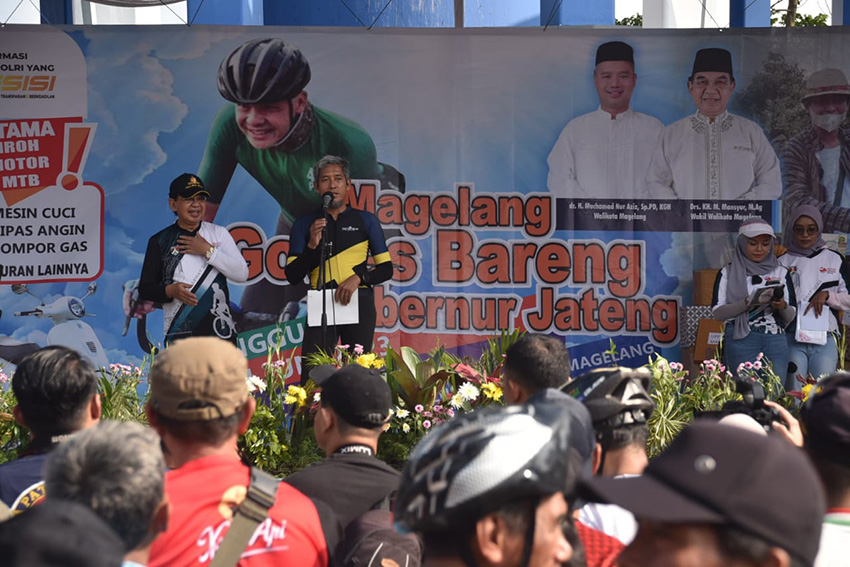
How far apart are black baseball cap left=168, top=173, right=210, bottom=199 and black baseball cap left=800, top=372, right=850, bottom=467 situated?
21.4 ft

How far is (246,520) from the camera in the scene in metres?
1.88

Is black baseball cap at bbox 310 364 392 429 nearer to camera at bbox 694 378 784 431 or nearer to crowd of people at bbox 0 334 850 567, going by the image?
crowd of people at bbox 0 334 850 567

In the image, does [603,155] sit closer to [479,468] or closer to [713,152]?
[713,152]

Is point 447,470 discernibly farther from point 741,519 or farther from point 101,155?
point 101,155

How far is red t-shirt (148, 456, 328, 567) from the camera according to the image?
1.87 meters

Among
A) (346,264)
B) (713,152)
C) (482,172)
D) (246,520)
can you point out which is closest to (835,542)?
(246,520)

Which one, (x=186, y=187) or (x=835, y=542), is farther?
(x=186, y=187)

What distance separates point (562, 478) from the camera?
1446 millimetres

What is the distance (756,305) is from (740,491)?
21.3ft

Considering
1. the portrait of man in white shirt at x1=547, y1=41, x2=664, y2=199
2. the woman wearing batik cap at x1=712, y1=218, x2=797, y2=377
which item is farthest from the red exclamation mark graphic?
the woman wearing batik cap at x1=712, y1=218, x2=797, y2=377

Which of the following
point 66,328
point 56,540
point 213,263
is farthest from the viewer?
point 213,263

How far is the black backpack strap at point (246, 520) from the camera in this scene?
1853 mm

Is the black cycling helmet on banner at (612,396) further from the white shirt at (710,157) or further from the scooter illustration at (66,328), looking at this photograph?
the scooter illustration at (66,328)

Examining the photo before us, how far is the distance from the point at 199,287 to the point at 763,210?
189 inches
